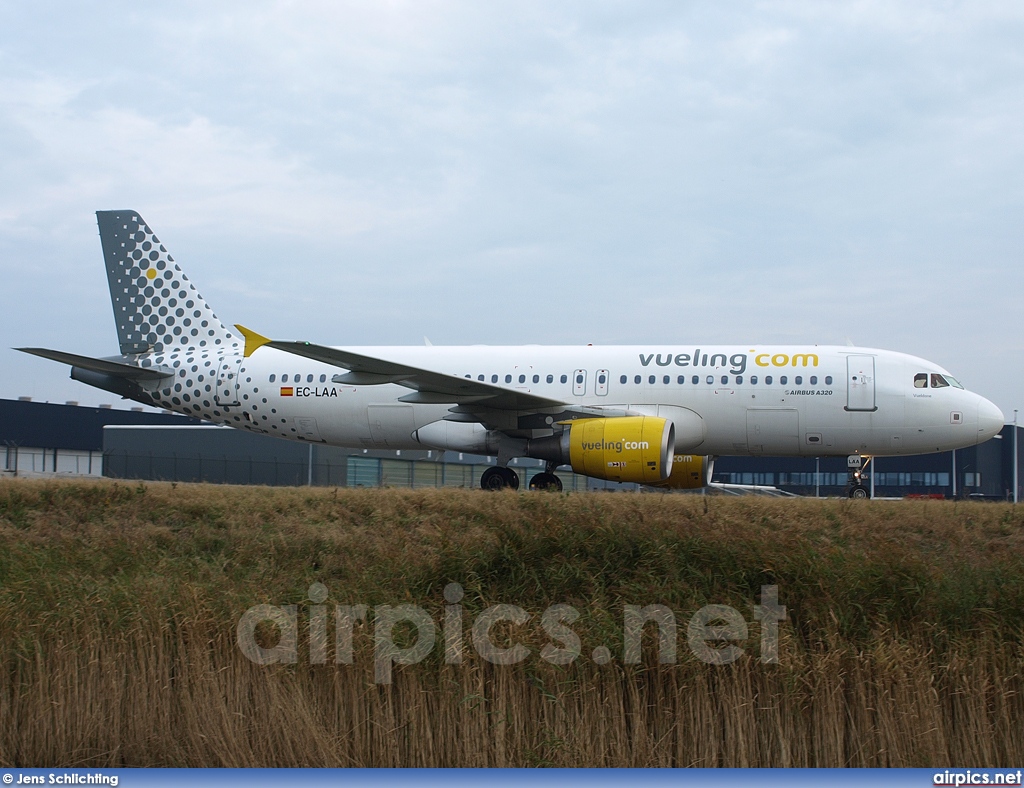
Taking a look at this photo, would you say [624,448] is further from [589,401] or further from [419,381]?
[419,381]

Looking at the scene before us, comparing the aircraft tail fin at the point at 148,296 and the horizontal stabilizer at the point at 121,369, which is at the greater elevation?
the aircraft tail fin at the point at 148,296

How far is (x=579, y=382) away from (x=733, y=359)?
2974 mm

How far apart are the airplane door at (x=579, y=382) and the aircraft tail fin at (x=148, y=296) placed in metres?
7.72

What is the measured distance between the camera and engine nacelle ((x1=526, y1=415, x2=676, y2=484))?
17.0m

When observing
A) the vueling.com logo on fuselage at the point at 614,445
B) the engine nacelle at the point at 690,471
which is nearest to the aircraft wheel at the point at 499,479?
the vueling.com logo on fuselage at the point at 614,445

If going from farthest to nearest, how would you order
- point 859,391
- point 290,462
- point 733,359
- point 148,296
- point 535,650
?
point 290,462, point 148,296, point 733,359, point 859,391, point 535,650

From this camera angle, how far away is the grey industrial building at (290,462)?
130 feet

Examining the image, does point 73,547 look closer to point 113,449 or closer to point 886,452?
point 886,452

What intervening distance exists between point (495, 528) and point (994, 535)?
6259mm

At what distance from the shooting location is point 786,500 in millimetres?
14312

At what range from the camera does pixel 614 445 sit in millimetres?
17172

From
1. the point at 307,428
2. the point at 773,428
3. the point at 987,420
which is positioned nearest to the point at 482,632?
the point at 773,428

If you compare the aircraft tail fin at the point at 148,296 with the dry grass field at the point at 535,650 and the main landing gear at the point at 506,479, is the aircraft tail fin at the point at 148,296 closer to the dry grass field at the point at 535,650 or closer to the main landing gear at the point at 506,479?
the main landing gear at the point at 506,479

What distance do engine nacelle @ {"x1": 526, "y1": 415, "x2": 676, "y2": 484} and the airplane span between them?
23mm
